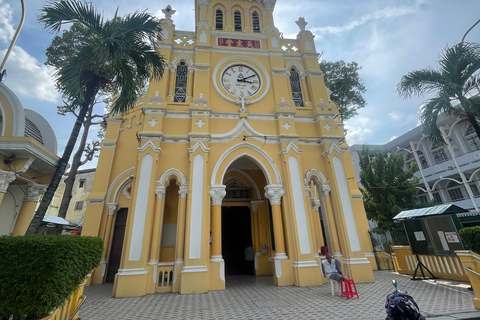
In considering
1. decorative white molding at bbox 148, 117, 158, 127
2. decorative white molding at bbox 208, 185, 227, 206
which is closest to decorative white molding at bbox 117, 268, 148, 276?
decorative white molding at bbox 208, 185, 227, 206

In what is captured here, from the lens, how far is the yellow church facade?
798 cm

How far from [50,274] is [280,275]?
6730mm

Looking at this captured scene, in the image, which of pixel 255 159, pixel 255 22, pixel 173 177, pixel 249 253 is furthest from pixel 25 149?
pixel 255 22

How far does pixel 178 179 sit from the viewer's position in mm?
8906

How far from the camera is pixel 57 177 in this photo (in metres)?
5.57

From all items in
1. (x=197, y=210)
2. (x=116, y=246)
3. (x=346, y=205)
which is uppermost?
(x=346, y=205)

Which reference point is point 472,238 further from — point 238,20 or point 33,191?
point 238,20

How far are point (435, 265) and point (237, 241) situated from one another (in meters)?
8.08

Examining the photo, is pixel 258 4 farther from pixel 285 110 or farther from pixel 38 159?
pixel 38 159

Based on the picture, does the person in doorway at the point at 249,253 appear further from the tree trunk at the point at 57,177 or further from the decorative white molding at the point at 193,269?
the tree trunk at the point at 57,177

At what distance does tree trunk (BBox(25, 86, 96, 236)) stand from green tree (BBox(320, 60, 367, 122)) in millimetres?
17863

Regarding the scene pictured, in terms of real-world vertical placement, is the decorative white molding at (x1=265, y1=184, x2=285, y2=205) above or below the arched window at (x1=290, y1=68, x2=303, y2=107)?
below

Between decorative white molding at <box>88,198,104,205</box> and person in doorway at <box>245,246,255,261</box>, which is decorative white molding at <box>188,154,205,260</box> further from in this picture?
decorative white molding at <box>88,198,104,205</box>

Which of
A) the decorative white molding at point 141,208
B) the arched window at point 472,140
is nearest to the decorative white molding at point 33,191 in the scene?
the decorative white molding at point 141,208
